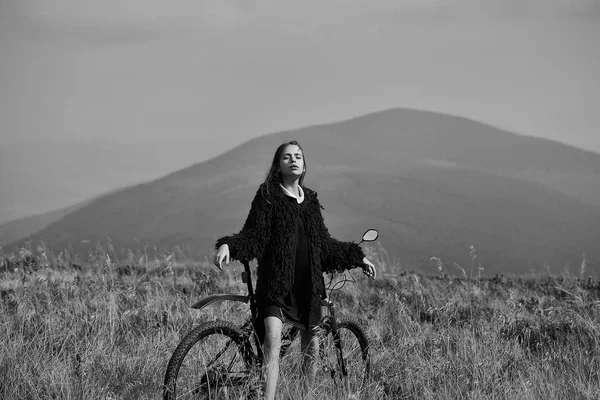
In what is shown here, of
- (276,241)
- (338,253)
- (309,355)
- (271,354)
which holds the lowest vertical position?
(309,355)

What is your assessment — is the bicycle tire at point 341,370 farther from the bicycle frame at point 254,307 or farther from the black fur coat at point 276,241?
the black fur coat at point 276,241

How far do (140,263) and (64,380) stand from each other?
713cm

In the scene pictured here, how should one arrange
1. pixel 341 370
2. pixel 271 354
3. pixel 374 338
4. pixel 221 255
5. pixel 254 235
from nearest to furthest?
pixel 221 255 → pixel 271 354 → pixel 254 235 → pixel 341 370 → pixel 374 338

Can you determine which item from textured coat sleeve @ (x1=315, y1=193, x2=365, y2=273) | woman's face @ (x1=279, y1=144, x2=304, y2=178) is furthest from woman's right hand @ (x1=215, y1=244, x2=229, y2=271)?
textured coat sleeve @ (x1=315, y1=193, x2=365, y2=273)

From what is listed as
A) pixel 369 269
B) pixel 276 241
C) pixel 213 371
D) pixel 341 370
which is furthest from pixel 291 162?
pixel 341 370

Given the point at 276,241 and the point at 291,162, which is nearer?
the point at 276,241

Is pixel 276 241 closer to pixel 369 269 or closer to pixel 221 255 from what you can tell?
pixel 221 255

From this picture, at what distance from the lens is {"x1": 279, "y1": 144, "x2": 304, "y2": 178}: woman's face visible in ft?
15.2

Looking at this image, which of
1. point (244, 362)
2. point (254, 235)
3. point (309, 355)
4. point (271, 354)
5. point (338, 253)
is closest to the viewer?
point (271, 354)

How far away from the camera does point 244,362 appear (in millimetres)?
4605

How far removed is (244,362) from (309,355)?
0.42 m

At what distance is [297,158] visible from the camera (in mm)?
4652

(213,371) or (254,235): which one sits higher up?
(254,235)

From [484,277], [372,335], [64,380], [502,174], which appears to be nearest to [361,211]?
[502,174]
